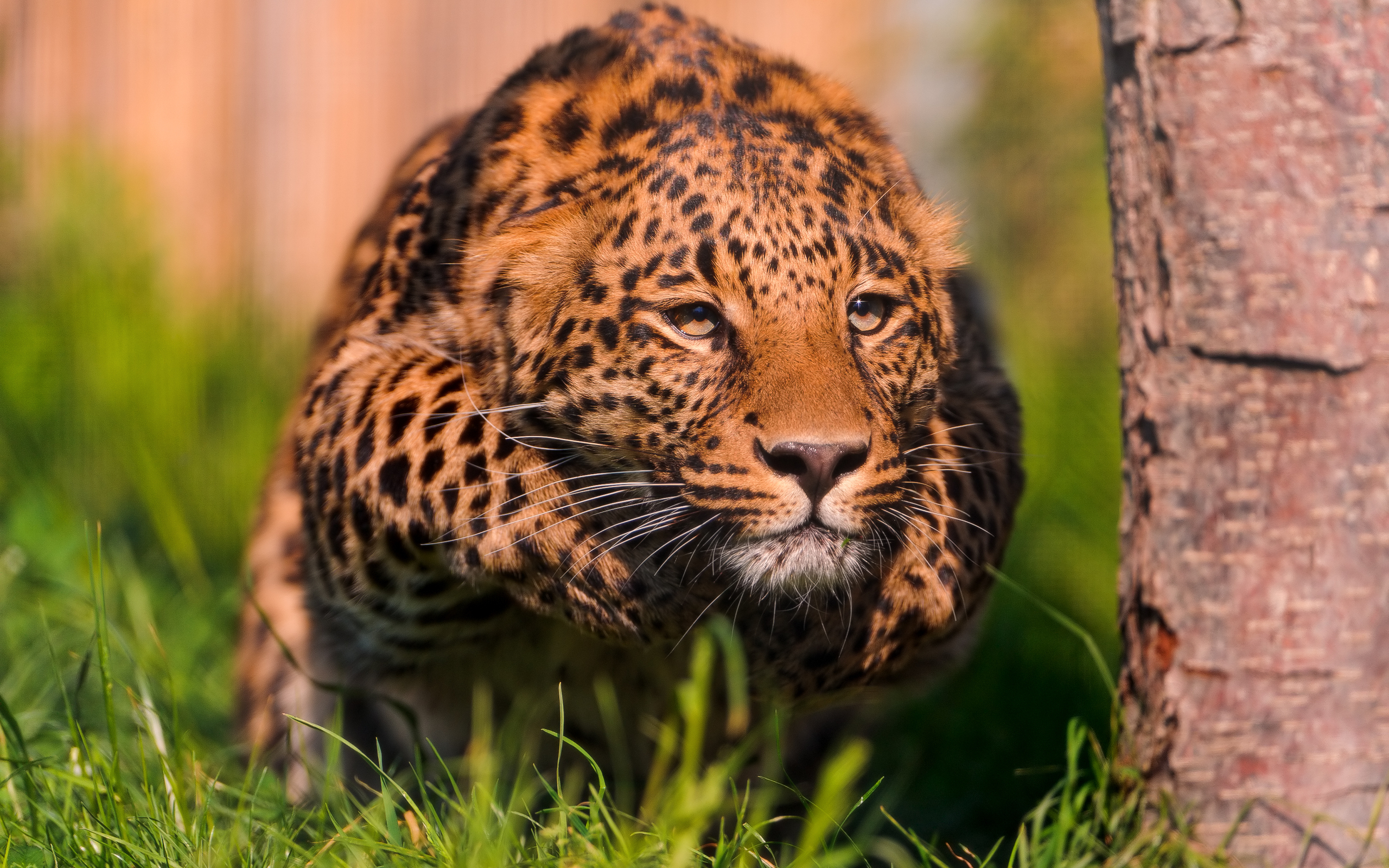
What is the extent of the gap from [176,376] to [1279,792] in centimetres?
517

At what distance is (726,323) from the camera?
269 cm

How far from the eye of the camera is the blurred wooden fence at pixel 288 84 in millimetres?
7078

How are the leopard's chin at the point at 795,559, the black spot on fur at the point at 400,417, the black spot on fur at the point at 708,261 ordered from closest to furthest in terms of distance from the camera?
the leopard's chin at the point at 795,559 → the black spot on fur at the point at 708,261 → the black spot on fur at the point at 400,417

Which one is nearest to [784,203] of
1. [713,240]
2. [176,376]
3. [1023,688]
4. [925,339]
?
[713,240]

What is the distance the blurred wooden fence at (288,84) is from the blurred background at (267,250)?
15mm

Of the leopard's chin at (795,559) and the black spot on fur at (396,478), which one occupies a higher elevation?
the black spot on fur at (396,478)

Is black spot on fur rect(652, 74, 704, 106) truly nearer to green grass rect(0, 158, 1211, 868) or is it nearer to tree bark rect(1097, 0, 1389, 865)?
tree bark rect(1097, 0, 1389, 865)

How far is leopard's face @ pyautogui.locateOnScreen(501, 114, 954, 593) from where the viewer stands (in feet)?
8.30

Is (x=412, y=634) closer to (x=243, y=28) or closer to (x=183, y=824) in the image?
(x=183, y=824)

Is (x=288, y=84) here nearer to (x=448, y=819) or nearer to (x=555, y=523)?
(x=555, y=523)

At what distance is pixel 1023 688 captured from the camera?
15.7ft

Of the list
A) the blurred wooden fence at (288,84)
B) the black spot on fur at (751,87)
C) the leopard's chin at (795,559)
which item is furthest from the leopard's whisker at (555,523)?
the blurred wooden fence at (288,84)

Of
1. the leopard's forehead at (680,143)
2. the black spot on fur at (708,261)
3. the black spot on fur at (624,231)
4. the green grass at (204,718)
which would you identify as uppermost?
the leopard's forehead at (680,143)

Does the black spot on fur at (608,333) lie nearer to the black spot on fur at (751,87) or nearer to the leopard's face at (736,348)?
the leopard's face at (736,348)
